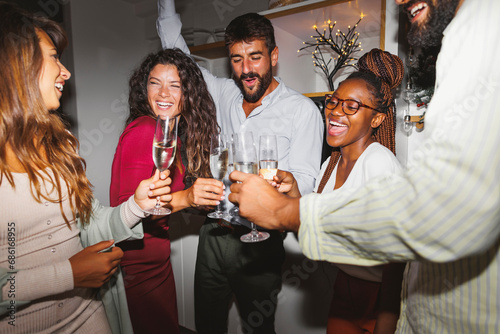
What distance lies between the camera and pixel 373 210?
624mm

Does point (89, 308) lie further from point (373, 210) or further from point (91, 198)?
point (373, 210)

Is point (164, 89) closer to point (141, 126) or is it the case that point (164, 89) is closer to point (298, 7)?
point (141, 126)

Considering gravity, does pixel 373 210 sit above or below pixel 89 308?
above

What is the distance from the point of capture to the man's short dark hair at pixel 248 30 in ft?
5.73

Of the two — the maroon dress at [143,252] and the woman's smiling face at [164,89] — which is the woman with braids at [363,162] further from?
the woman's smiling face at [164,89]

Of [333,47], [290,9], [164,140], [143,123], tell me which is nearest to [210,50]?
[290,9]

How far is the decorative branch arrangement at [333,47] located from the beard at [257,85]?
0.65 m

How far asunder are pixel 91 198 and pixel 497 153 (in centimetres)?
132

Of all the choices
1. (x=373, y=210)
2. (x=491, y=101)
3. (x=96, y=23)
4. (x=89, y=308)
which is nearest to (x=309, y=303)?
(x=89, y=308)

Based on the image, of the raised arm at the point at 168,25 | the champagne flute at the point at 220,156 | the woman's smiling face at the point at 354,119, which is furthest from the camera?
the raised arm at the point at 168,25

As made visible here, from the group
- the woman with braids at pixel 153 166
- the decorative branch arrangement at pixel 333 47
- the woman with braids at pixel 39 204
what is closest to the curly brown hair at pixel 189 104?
the woman with braids at pixel 153 166

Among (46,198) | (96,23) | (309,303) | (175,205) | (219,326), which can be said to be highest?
(96,23)

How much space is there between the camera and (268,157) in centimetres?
111

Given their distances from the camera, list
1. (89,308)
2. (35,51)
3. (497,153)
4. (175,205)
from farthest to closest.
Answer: (175,205) → (89,308) → (35,51) → (497,153)
